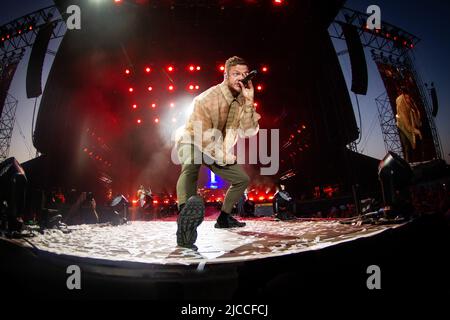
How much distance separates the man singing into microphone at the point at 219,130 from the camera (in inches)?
93.3

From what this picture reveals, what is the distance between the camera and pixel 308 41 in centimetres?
843

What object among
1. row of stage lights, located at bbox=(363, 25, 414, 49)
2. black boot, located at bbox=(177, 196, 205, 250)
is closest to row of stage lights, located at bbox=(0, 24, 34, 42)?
black boot, located at bbox=(177, 196, 205, 250)

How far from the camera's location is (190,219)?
163 cm

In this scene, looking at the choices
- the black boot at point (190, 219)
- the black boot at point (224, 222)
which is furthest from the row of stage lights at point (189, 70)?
the black boot at point (190, 219)

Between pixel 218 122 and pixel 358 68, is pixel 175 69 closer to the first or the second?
pixel 358 68

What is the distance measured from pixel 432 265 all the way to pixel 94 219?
888 centimetres

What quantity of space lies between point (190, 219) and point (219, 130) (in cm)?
131

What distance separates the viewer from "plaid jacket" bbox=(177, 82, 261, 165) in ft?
7.96

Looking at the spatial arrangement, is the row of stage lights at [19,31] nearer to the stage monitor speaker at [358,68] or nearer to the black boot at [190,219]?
the black boot at [190,219]

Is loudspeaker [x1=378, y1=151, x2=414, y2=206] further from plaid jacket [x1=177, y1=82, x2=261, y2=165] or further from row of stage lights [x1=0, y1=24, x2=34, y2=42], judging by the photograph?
row of stage lights [x1=0, y1=24, x2=34, y2=42]

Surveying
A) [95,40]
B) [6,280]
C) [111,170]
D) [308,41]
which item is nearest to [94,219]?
[95,40]

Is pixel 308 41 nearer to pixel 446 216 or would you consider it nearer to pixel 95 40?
pixel 95 40

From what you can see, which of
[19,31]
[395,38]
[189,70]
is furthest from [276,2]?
[19,31]

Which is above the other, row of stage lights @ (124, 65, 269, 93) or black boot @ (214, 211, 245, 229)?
row of stage lights @ (124, 65, 269, 93)
